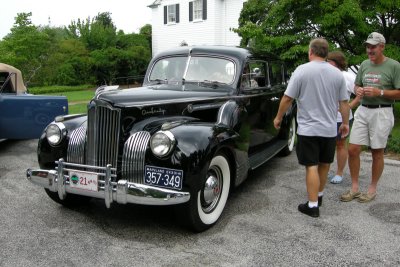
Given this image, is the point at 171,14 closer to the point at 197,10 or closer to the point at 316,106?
the point at 197,10

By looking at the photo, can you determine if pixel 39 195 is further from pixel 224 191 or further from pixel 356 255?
pixel 356 255

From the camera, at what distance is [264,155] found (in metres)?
5.22

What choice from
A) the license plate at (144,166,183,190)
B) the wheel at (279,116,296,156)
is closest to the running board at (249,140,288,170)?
the wheel at (279,116,296,156)

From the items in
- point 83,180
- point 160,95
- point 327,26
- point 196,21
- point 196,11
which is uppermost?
point 196,11

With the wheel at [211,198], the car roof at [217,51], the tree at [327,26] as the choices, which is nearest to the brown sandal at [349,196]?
the wheel at [211,198]

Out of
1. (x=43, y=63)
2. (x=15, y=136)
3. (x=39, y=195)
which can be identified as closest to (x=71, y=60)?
(x=43, y=63)

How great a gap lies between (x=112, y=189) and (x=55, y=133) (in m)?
1.02

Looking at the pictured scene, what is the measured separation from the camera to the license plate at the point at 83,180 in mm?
3473

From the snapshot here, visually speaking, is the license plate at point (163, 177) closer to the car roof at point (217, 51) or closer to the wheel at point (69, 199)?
the wheel at point (69, 199)

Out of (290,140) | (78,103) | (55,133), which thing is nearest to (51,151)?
(55,133)

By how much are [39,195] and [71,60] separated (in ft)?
76.6

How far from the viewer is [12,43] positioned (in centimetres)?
1969

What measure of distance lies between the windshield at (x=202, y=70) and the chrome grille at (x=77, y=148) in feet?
5.11

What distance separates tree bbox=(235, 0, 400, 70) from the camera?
8.10m
